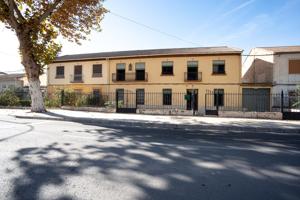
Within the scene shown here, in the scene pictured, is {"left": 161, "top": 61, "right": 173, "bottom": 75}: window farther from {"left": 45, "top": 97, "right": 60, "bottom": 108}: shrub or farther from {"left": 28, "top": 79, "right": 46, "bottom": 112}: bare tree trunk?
{"left": 28, "top": 79, "right": 46, "bottom": 112}: bare tree trunk

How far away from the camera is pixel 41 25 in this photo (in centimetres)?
1652

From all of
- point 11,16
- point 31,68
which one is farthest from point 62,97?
point 11,16

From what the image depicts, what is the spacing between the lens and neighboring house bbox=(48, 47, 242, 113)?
2650 centimetres

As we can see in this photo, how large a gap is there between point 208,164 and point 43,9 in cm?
1494

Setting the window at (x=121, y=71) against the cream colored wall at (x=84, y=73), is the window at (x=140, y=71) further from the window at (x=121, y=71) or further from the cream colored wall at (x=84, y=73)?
the cream colored wall at (x=84, y=73)

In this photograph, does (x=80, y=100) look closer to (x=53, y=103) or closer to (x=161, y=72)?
(x=53, y=103)

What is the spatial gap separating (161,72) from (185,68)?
2674 millimetres

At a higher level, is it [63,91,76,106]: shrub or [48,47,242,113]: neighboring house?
[48,47,242,113]: neighboring house

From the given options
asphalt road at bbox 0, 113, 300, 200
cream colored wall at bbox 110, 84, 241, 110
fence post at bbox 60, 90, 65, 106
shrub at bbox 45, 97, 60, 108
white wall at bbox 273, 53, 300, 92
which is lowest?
asphalt road at bbox 0, 113, 300, 200

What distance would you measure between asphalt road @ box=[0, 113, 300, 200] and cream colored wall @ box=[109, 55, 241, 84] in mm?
20110

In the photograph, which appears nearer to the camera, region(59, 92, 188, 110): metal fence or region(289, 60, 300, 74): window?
region(59, 92, 188, 110): metal fence

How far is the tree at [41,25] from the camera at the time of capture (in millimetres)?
15172

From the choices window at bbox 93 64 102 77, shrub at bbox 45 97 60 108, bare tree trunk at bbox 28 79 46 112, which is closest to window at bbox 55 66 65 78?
window at bbox 93 64 102 77

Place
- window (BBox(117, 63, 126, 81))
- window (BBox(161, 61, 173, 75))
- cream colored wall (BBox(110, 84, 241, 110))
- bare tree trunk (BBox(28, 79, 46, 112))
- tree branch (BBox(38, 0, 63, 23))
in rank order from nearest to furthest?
tree branch (BBox(38, 0, 63, 23)), bare tree trunk (BBox(28, 79, 46, 112)), cream colored wall (BBox(110, 84, 241, 110)), window (BBox(161, 61, 173, 75)), window (BBox(117, 63, 126, 81))
